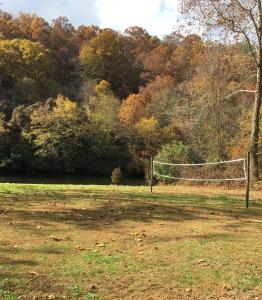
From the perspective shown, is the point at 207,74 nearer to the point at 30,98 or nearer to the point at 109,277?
the point at 109,277

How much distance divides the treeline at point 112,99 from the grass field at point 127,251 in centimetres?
1353

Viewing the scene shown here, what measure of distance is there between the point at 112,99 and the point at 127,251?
171 feet

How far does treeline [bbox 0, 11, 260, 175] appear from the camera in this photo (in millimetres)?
30734

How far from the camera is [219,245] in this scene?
737 cm

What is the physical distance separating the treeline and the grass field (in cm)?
1353

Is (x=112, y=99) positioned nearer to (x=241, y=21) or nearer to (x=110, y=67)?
(x=110, y=67)

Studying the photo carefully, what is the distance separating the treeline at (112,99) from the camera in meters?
30.7

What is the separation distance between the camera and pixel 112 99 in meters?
58.2

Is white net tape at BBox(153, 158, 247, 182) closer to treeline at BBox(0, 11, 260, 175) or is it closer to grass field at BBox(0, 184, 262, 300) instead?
treeline at BBox(0, 11, 260, 175)

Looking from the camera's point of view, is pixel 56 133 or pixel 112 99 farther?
pixel 112 99

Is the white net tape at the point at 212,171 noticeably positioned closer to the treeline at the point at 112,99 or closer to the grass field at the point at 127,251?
the treeline at the point at 112,99

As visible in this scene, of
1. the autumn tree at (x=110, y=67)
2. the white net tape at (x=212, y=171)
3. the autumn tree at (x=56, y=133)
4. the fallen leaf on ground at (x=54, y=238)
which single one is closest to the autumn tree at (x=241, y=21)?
the white net tape at (x=212, y=171)

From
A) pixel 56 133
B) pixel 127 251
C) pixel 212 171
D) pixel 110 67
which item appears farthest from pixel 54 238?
pixel 110 67

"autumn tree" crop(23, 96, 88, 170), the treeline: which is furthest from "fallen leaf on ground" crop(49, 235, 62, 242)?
"autumn tree" crop(23, 96, 88, 170)
